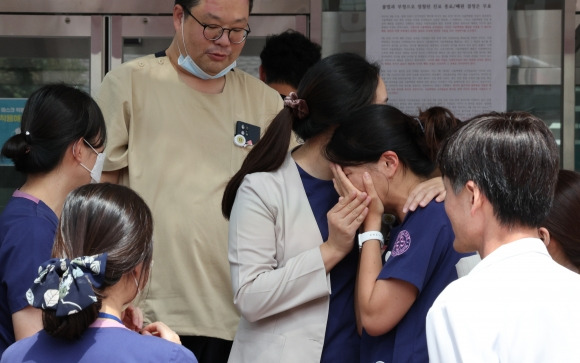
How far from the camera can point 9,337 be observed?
2.43 metres

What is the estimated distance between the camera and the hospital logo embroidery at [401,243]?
8.11 ft

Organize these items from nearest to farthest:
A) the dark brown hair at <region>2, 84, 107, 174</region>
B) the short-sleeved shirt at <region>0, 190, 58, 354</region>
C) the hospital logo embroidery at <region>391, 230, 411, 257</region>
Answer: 1. the short-sleeved shirt at <region>0, 190, 58, 354</region>
2. the hospital logo embroidery at <region>391, 230, 411, 257</region>
3. the dark brown hair at <region>2, 84, 107, 174</region>

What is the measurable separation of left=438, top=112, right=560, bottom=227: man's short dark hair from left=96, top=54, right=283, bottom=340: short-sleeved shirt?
175cm

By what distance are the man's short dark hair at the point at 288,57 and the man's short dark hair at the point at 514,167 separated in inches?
100.0

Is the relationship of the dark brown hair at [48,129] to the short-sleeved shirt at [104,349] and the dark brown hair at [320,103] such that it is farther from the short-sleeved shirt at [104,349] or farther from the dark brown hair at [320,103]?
the short-sleeved shirt at [104,349]

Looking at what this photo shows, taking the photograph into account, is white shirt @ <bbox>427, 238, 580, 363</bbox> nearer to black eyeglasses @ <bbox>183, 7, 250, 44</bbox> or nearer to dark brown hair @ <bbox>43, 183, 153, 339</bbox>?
dark brown hair @ <bbox>43, 183, 153, 339</bbox>

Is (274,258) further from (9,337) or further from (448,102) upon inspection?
(448,102)

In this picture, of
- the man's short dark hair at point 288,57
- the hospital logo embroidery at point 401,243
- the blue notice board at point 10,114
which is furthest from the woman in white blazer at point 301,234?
the blue notice board at point 10,114

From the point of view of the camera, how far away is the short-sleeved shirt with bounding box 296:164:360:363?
8.79 ft

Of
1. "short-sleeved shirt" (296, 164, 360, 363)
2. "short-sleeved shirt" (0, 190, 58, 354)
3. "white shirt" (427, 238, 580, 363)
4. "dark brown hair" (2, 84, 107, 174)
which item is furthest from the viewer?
"short-sleeved shirt" (296, 164, 360, 363)

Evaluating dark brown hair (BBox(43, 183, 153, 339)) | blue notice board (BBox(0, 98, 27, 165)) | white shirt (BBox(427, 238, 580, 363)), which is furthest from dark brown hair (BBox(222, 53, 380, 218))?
blue notice board (BBox(0, 98, 27, 165))

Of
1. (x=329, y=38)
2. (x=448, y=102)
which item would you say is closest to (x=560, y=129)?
(x=448, y=102)

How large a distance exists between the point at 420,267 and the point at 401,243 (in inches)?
3.9

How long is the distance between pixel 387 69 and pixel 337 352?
87.6 inches
